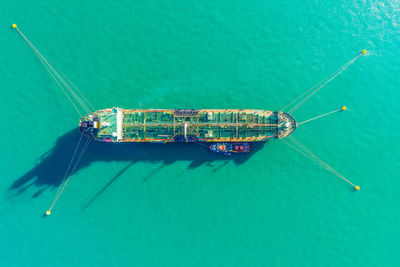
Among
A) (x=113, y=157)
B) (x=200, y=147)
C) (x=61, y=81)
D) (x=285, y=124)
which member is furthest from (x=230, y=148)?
(x=61, y=81)

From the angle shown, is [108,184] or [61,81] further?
[61,81]

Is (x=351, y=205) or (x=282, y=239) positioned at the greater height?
(x=351, y=205)

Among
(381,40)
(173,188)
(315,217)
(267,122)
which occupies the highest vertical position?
(381,40)

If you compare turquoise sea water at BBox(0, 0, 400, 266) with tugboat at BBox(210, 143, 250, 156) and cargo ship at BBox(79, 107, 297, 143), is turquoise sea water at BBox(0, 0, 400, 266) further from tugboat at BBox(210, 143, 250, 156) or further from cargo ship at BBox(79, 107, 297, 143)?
cargo ship at BBox(79, 107, 297, 143)

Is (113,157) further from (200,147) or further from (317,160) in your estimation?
(317,160)

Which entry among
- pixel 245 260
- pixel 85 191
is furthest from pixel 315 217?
pixel 85 191

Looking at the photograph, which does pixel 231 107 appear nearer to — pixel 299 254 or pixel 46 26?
pixel 299 254

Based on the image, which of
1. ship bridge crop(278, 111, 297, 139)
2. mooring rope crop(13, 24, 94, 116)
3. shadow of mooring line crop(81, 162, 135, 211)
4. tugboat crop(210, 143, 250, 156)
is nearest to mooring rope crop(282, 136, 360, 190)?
ship bridge crop(278, 111, 297, 139)
